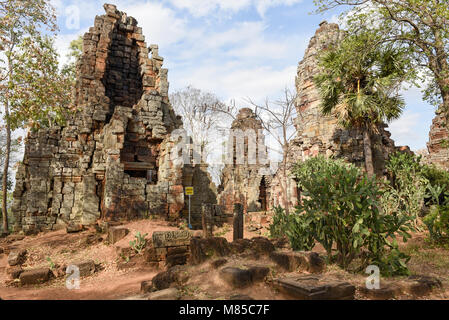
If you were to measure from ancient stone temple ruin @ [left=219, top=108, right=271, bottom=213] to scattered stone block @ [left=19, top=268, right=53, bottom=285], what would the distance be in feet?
50.7

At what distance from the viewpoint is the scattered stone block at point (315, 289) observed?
10.5 ft

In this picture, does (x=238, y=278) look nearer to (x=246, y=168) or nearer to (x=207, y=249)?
(x=207, y=249)

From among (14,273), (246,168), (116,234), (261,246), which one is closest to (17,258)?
(14,273)

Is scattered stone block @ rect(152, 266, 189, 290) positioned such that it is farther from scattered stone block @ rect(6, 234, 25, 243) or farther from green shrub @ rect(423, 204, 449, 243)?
scattered stone block @ rect(6, 234, 25, 243)

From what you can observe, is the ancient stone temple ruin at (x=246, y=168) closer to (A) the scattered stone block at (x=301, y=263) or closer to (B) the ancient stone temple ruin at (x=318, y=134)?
(B) the ancient stone temple ruin at (x=318, y=134)

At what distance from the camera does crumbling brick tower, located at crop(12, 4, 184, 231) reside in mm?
10508

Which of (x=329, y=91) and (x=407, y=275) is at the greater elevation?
(x=329, y=91)

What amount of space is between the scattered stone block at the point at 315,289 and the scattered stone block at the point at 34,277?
541 centimetres

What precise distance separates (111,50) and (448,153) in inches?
785

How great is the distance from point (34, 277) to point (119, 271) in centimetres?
177

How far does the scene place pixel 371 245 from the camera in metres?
4.66

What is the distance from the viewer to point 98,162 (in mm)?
11289
